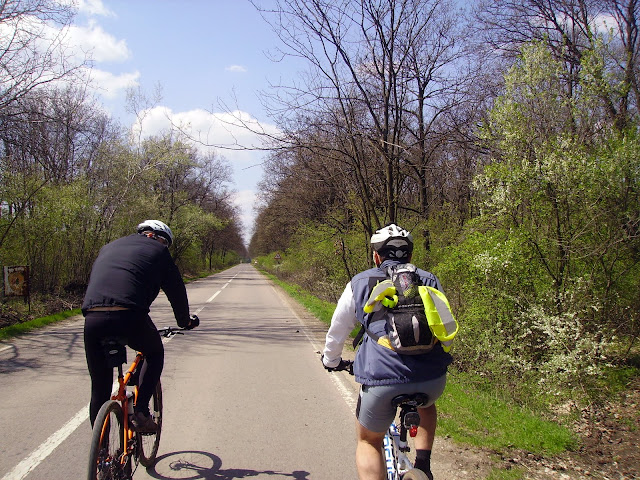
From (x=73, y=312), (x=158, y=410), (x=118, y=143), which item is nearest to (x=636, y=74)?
(x=158, y=410)

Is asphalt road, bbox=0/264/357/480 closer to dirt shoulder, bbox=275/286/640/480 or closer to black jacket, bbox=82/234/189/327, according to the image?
dirt shoulder, bbox=275/286/640/480

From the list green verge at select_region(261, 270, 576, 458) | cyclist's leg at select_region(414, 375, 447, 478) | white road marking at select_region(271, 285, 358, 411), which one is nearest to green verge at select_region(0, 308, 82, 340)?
white road marking at select_region(271, 285, 358, 411)

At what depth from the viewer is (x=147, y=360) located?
3.84 m

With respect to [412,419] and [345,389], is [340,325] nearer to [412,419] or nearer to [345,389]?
[412,419]

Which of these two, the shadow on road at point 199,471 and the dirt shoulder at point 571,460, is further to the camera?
the dirt shoulder at point 571,460

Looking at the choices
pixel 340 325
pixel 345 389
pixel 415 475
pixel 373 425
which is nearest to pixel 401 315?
pixel 340 325

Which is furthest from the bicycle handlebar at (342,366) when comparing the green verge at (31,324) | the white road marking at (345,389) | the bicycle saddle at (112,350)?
the green verge at (31,324)

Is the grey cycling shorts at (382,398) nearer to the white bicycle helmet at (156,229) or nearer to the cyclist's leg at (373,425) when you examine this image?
the cyclist's leg at (373,425)

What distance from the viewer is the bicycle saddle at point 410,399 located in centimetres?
273

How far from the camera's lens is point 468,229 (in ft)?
30.8

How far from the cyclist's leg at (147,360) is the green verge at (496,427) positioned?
2835mm

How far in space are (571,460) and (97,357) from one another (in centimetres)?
430

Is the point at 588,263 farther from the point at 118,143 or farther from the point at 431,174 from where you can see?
the point at 118,143

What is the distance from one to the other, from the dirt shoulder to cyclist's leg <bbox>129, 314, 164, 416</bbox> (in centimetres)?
243
